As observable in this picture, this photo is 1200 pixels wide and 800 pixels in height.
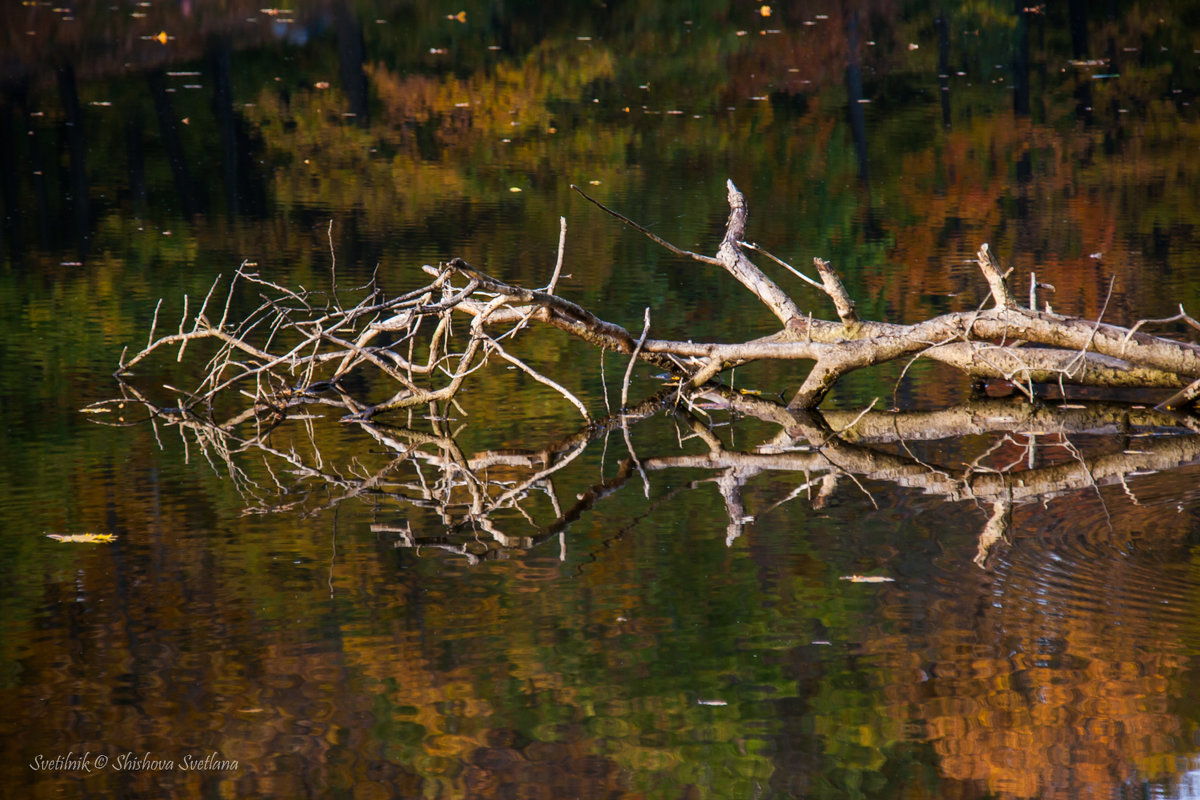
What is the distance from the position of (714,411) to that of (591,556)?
2.56 m

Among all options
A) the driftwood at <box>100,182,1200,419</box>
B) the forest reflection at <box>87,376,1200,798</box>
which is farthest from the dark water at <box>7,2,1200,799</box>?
the driftwood at <box>100,182,1200,419</box>

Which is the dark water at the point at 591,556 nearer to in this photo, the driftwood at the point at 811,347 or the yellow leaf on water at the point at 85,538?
the yellow leaf on water at the point at 85,538

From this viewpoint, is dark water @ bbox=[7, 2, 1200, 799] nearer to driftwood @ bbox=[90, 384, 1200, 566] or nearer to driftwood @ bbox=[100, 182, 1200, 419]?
driftwood @ bbox=[90, 384, 1200, 566]

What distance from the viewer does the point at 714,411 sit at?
348 inches

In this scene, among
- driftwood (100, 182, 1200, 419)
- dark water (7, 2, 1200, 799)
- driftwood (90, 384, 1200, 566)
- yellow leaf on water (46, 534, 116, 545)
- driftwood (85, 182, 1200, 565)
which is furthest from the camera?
driftwood (100, 182, 1200, 419)

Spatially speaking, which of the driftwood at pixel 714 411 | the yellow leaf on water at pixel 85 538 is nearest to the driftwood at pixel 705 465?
the driftwood at pixel 714 411

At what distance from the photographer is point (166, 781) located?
4621 mm

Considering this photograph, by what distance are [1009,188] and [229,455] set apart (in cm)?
1094

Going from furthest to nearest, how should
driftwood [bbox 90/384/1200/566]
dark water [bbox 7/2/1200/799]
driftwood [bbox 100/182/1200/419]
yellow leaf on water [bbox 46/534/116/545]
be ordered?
1. driftwood [bbox 100/182/1200/419]
2. driftwood [bbox 90/384/1200/566]
3. yellow leaf on water [bbox 46/534/116/545]
4. dark water [bbox 7/2/1200/799]

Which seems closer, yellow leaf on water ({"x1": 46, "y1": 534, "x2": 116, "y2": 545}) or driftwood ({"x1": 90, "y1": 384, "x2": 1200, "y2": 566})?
yellow leaf on water ({"x1": 46, "y1": 534, "x2": 116, "y2": 545})

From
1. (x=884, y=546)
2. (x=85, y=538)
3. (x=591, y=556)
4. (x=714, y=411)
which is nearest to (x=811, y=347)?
(x=714, y=411)

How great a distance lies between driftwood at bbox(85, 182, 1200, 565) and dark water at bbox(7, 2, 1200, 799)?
0.22 feet

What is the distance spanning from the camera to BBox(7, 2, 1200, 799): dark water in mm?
4812

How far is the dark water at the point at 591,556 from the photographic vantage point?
4812 mm
